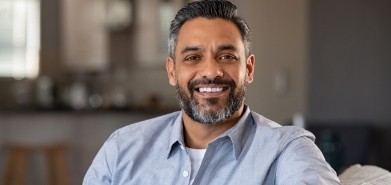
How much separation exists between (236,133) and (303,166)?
0.26 metres

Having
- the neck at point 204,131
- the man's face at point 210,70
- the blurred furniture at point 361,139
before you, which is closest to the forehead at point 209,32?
the man's face at point 210,70

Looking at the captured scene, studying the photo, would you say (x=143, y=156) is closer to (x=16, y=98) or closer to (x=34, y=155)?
(x=34, y=155)

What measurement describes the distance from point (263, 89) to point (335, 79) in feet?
1.45

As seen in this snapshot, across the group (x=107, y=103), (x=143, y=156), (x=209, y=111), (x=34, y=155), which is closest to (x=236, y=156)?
(x=209, y=111)

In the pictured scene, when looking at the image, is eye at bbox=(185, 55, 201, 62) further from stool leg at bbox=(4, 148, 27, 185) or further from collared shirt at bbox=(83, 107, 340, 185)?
stool leg at bbox=(4, 148, 27, 185)

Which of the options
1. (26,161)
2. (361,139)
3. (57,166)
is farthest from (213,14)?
(26,161)

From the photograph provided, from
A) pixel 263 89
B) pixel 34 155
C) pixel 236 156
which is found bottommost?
pixel 34 155

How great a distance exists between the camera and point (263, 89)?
13.6 ft

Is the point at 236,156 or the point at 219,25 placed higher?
the point at 219,25

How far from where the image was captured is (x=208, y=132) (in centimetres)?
164

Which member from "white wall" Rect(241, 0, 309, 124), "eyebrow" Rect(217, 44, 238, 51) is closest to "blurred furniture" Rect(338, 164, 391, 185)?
"eyebrow" Rect(217, 44, 238, 51)

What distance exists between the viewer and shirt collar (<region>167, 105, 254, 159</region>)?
155cm

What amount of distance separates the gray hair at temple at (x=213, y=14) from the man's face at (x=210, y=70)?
13mm

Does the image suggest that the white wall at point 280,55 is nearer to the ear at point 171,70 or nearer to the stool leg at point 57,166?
the stool leg at point 57,166
